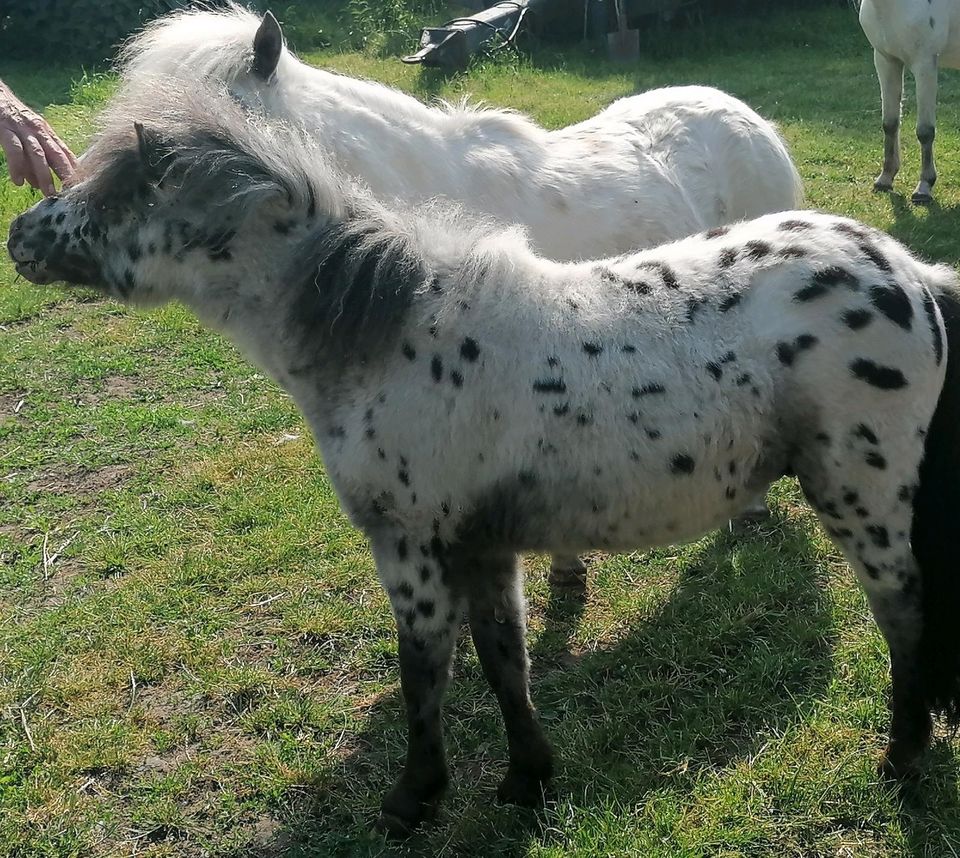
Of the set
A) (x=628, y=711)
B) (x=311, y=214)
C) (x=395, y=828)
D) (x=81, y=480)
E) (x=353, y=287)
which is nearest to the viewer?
(x=353, y=287)

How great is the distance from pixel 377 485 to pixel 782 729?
5.63 feet

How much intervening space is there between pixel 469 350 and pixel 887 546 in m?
1.36

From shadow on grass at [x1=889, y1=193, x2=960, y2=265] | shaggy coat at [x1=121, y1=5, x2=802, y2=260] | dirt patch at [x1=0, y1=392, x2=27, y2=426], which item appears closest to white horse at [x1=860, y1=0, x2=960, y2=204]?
shadow on grass at [x1=889, y1=193, x2=960, y2=265]

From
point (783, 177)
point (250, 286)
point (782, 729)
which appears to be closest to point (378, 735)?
point (782, 729)

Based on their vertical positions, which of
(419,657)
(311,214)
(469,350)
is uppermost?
(311,214)

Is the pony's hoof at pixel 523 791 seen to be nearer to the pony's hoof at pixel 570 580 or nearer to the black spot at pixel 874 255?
the pony's hoof at pixel 570 580

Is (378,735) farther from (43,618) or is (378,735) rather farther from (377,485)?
(43,618)

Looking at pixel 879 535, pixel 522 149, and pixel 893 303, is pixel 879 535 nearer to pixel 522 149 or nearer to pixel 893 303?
pixel 893 303

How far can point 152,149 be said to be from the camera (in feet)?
9.31

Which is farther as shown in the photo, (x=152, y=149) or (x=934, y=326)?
(x=152, y=149)

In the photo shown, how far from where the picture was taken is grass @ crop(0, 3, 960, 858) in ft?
9.95

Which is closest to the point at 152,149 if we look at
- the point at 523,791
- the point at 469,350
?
the point at 469,350

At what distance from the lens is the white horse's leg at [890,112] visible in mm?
8484

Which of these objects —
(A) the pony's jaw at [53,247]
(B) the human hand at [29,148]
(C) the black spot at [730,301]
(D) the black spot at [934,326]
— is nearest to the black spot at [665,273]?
(C) the black spot at [730,301]
